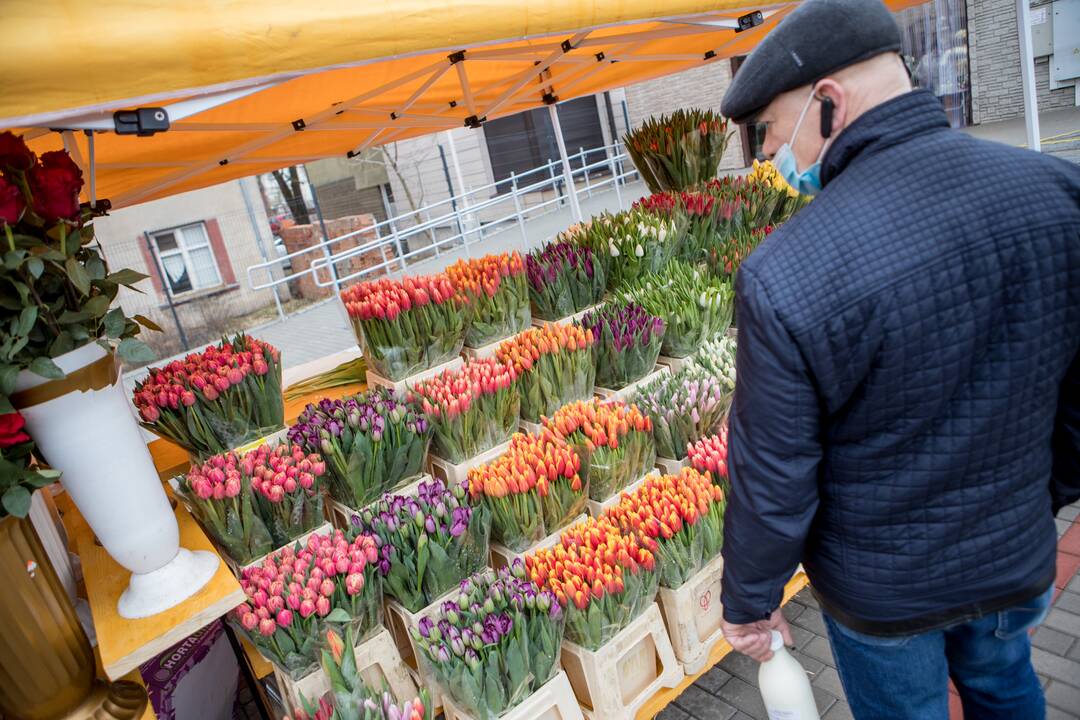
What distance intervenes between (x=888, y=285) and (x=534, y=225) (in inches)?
489

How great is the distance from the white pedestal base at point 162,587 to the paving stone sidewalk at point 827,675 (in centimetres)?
170

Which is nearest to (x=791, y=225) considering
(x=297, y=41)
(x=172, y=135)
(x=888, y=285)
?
(x=888, y=285)

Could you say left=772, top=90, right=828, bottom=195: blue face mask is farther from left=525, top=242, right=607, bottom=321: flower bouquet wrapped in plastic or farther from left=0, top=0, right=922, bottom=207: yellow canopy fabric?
left=525, top=242, right=607, bottom=321: flower bouquet wrapped in plastic

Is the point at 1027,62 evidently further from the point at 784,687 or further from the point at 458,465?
the point at 784,687

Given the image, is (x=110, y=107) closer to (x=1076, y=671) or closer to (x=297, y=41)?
(x=297, y=41)

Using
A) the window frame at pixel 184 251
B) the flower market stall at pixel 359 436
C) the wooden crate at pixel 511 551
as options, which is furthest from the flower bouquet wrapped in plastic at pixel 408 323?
the window frame at pixel 184 251

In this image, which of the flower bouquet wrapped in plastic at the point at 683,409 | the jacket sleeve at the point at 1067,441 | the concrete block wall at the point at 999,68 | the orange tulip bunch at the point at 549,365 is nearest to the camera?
the jacket sleeve at the point at 1067,441

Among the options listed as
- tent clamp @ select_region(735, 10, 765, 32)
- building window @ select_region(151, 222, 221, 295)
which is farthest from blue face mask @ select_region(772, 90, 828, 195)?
building window @ select_region(151, 222, 221, 295)

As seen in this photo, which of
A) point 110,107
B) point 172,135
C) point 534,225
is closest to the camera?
point 110,107

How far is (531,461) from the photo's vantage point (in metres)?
2.28

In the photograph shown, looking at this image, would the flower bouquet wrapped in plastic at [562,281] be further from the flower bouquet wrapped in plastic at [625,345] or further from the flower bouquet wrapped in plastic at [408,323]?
the flower bouquet wrapped in plastic at [408,323]

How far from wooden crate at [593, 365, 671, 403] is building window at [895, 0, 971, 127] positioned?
12.2 meters

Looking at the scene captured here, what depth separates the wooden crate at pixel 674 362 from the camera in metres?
3.14

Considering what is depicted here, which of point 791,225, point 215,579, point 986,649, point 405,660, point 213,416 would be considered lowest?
point 405,660
